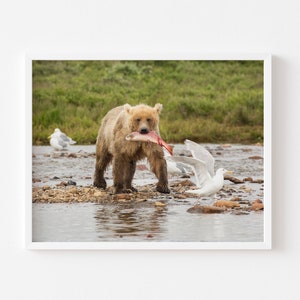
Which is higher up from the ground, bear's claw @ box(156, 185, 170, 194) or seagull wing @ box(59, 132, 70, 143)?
seagull wing @ box(59, 132, 70, 143)

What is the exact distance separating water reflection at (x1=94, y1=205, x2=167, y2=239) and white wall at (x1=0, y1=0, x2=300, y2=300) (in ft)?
0.31

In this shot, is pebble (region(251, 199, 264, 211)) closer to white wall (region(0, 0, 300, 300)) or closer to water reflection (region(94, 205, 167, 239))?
white wall (region(0, 0, 300, 300))

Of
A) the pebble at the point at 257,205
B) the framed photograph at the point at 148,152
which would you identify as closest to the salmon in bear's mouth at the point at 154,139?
the framed photograph at the point at 148,152

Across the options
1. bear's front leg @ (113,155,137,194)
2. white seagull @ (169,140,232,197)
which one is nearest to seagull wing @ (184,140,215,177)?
white seagull @ (169,140,232,197)

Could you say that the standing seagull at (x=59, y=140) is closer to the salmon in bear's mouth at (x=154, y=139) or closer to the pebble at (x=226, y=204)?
the salmon in bear's mouth at (x=154, y=139)

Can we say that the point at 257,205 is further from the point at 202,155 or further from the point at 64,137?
the point at 64,137

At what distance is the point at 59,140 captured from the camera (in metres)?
2.57

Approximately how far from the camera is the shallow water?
8.34 feet
